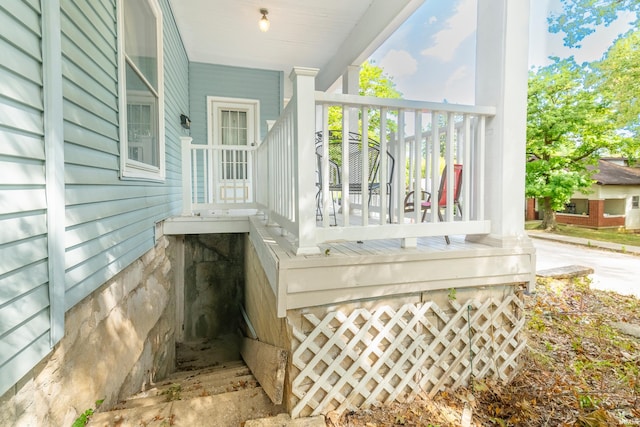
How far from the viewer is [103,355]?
2.02m

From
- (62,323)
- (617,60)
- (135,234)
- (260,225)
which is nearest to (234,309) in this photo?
(260,225)

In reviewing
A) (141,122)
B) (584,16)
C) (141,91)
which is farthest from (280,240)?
(584,16)

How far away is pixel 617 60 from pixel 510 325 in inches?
344

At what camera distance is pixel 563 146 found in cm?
1010

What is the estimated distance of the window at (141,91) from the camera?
255cm

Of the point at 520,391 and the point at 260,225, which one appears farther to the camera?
the point at 260,225

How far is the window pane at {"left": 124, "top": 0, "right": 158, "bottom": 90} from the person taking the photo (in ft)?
9.26

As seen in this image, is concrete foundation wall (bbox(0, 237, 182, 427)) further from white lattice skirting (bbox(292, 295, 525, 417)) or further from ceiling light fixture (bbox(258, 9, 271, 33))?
ceiling light fixture (bbox(258, 9, 271, 33))

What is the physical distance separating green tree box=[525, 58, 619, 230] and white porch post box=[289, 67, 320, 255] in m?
11.1

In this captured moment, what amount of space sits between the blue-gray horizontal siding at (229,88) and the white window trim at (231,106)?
78 millimetres

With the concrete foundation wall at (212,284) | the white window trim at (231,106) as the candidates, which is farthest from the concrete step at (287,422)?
the white window trim at (231,106)

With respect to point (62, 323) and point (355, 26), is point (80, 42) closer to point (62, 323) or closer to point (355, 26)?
point (62, 323)

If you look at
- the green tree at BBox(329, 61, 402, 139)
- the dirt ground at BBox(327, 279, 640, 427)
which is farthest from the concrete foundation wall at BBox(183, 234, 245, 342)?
the green tree at BBox(329, 61, 402, 139)

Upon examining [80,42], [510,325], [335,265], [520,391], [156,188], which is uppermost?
[80,42]
